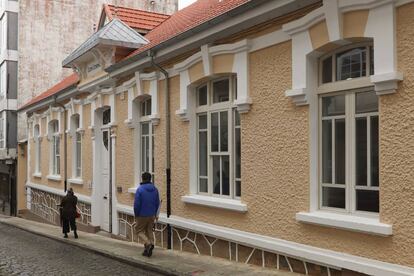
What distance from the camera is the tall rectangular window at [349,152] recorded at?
6.18m

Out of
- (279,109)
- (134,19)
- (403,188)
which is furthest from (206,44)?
(134,19)

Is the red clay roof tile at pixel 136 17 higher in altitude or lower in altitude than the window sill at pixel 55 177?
higher

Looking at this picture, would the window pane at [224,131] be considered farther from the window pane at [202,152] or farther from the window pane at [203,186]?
the window pane at [203,186]

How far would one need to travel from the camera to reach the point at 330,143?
679 centimetres

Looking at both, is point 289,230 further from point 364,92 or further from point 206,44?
→ point 206,44

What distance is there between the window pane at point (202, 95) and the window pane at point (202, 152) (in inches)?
21.7

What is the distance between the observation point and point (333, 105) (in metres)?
6.74

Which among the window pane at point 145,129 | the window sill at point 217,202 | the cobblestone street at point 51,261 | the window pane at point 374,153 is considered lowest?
the cobblestone street at point 51,261

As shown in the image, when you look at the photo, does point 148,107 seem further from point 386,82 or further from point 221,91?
point 386,82

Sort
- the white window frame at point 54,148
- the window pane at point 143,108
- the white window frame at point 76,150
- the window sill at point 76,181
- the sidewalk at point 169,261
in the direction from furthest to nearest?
the white window frame at point 54,148 < the white window frame at point 76,150 < the window sill at point 76,181 < the window pane at point 143,108 < the sidewalk at point 169,261

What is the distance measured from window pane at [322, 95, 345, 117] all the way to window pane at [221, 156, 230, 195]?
248 centimetres

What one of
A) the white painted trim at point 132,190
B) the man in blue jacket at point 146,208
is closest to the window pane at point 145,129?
the white painted trim at point 132,190

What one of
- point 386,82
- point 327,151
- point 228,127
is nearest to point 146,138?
point 228,127

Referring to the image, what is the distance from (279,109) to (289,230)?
66.3 inches
